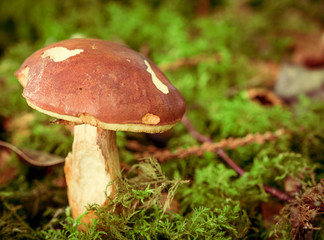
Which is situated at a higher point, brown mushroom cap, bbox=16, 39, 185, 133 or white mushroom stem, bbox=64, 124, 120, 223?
brown mushroom cap, bbox=16, 39, 185, 133

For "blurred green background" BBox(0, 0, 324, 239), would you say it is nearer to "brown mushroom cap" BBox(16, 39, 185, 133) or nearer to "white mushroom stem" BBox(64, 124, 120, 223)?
"white mushroom stem" BBox(64, 124, 120, 223)

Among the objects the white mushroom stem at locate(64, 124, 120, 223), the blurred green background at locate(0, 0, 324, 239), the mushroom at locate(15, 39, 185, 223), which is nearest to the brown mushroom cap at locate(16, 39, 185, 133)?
the mushroom at locate(15, 39, 185, 223)

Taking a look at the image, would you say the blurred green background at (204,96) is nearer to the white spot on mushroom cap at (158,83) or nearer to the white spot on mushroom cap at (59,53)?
the white spot on mushroom cap at (158,83)

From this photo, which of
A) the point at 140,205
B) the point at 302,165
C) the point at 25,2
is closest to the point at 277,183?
the point at 302,165

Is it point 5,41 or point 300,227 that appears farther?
point 5,41

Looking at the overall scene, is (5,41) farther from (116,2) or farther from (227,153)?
(227,153)

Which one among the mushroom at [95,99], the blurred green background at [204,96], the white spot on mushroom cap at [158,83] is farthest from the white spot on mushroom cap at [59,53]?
the blurred green background at [204,96]

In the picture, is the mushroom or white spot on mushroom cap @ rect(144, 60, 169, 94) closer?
the mushroom
